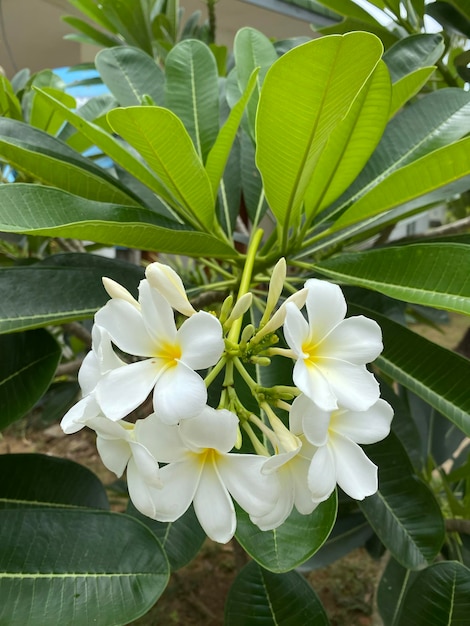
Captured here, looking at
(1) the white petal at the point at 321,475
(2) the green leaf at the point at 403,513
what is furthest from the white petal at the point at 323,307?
(2) the green leaf at the point at 403,513

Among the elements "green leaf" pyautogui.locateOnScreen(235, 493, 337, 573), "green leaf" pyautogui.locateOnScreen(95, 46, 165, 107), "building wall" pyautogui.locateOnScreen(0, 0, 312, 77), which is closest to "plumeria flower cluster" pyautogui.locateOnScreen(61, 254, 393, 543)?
"green leaf" pyautogui.locateOnScreen(235, 493, 337, 573)

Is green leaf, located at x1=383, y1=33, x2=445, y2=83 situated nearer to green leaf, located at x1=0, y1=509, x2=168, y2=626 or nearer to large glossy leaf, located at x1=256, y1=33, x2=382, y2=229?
large glossy leaf, located at x1=256, y1=33, x2=382, y2=229

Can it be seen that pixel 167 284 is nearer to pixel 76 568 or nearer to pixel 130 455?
pixel 130 455

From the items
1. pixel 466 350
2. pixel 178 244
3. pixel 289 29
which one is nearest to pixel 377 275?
pixel 178 244

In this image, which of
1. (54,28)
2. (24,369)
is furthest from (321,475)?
(54,28)

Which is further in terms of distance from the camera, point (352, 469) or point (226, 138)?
point (226, 138)
